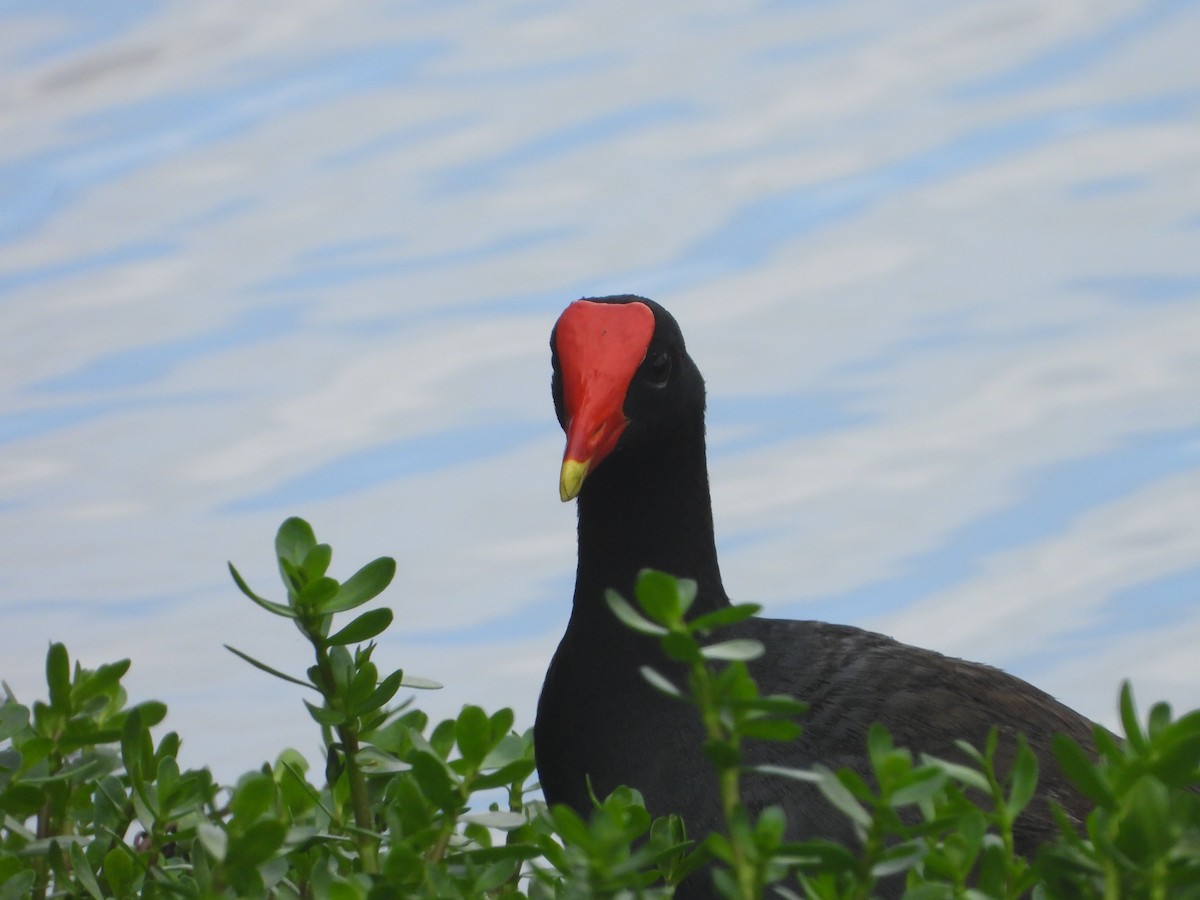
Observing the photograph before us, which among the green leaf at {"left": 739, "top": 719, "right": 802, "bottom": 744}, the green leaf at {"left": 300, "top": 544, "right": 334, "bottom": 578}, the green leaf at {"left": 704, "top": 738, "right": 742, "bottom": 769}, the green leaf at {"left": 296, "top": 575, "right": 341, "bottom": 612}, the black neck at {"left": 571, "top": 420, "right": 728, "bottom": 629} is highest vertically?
the black neck at {"left": 571, "top": 420, "right": 728, "bottom": 629}

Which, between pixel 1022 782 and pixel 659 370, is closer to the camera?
pixel 1022 782

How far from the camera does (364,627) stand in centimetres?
149

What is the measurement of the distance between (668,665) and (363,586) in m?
2.51

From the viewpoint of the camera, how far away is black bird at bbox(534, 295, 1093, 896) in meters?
3.62

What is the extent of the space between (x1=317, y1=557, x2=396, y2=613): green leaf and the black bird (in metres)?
1.99

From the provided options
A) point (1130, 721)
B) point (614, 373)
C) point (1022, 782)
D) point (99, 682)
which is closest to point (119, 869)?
point (99, 682)

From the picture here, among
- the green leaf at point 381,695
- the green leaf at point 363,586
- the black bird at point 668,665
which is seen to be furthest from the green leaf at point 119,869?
the black bird at point 668,665

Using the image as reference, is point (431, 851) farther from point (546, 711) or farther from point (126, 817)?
point (546, 711)

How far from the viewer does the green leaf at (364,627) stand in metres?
1.46

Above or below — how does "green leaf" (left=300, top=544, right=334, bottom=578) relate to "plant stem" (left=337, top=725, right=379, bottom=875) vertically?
above

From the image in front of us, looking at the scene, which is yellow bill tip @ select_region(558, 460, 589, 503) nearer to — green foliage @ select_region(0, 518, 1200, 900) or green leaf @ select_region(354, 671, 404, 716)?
green foliage @ select_region(0, 518, 1200, 900)

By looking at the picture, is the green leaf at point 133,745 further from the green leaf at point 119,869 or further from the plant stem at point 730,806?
the plant stem at point 730,806

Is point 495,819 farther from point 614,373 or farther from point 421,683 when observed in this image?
point 614,373

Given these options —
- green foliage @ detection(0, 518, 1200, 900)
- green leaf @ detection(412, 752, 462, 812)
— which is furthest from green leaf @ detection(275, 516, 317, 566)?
green leaf @ detection(412, 752, 462, 812)
